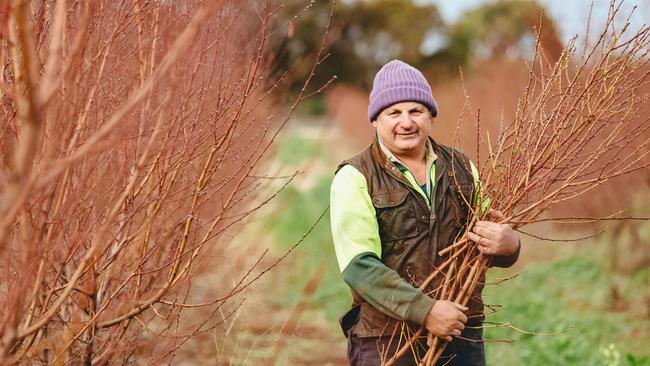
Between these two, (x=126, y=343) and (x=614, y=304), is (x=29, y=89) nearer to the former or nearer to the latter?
(x=126, y=343)

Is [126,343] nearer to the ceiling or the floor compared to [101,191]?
nearer to the floor

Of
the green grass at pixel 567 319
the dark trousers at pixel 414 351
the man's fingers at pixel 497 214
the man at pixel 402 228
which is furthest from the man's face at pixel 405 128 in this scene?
the green grass at pixel 567 319

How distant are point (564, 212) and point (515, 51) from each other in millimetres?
3540

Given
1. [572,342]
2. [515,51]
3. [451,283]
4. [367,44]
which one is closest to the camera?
[451,283]

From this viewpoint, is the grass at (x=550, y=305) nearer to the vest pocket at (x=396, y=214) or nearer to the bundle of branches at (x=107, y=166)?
the vest pocket at (x=396, y=214)

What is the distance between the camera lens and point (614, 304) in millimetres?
7879

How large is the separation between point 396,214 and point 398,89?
49cm

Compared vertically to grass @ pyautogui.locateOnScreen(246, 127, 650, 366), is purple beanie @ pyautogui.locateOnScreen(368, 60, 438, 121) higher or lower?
lower

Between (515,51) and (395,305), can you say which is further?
(515,51)

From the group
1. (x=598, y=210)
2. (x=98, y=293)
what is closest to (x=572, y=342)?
(x=598, y=210)

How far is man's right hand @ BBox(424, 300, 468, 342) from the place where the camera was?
106 inches

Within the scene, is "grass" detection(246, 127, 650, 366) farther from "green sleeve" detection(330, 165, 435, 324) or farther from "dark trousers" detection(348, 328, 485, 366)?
"green sleeve" detection(330, 165, 435, 324)

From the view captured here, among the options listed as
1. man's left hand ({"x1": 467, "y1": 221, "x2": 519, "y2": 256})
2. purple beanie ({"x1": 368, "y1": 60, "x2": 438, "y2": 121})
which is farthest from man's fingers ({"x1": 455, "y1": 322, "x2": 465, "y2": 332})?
purple beanie ({"x1": 368, "y1": 60, "x2": 438, "y2": 121})

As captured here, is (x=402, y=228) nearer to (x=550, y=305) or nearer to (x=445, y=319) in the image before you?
(x=445, y=319)
